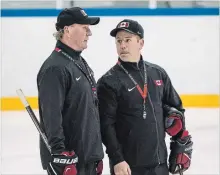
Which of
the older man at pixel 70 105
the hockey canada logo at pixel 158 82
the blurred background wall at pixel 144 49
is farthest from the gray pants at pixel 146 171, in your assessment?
the blurred background wall at pixel 144 49

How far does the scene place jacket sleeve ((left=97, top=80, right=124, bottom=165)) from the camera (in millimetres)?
2799

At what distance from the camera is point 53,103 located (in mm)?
2492

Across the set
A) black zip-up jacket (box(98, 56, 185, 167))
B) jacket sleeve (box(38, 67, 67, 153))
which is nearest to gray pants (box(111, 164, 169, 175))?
black zip-up jacket (box(98, 56, 185, 167))

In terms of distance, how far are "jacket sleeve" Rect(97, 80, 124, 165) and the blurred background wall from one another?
3460 mm

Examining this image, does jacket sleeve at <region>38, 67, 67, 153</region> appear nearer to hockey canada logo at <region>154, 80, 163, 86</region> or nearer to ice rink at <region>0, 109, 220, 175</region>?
hockey canada logo at <region>154, 80, 163, 86</region>

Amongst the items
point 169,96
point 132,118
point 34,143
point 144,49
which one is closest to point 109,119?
point 132,118

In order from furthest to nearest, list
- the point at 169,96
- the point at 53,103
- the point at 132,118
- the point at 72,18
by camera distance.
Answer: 1. the point at 169,96
2. the point at 132,118
3. the point at 72,18
4. the point at 53,103

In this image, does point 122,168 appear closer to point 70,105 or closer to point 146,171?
point 146,171

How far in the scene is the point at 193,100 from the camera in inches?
259

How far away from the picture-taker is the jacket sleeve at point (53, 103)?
8.14 feet

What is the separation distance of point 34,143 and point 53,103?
3.12 m

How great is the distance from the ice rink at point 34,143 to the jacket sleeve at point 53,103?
6.91 feet

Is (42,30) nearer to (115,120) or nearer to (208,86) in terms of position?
(208,86)

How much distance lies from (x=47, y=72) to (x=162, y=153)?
77 centimetres
